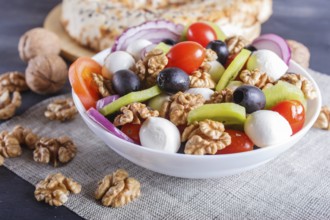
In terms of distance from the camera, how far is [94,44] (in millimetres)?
2012

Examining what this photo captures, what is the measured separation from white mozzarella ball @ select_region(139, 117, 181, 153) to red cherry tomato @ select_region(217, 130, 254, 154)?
0.11 meters

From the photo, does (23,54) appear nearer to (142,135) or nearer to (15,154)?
(15,154)

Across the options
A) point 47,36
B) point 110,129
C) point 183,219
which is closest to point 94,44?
point 47,36

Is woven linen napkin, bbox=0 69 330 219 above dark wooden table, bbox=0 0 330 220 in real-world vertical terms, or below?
below

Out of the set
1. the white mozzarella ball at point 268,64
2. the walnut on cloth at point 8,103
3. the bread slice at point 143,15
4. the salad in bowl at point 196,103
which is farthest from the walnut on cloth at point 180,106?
the bread slice at point 143,15

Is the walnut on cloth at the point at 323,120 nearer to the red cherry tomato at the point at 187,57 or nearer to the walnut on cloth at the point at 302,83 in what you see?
the walnut on cloth at the point at 302,83

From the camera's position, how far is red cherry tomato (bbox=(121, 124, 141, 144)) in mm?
1291

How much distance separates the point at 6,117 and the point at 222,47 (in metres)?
0.73

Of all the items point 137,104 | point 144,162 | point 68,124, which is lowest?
point 68,124

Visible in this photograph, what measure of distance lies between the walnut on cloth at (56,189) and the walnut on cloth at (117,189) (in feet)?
0.23

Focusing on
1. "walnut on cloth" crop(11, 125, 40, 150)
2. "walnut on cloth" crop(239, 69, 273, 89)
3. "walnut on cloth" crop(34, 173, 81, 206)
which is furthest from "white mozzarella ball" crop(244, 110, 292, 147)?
"walnut on cloth" crop(11, 125, 40, 150)

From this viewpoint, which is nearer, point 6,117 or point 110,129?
point 110,129

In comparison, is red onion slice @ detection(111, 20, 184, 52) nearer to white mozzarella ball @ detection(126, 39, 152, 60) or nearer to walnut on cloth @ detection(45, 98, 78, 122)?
white mozzarella ball @ detection(126, 39, 152, 60)

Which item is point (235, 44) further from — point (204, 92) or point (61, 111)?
point (61, 111)
